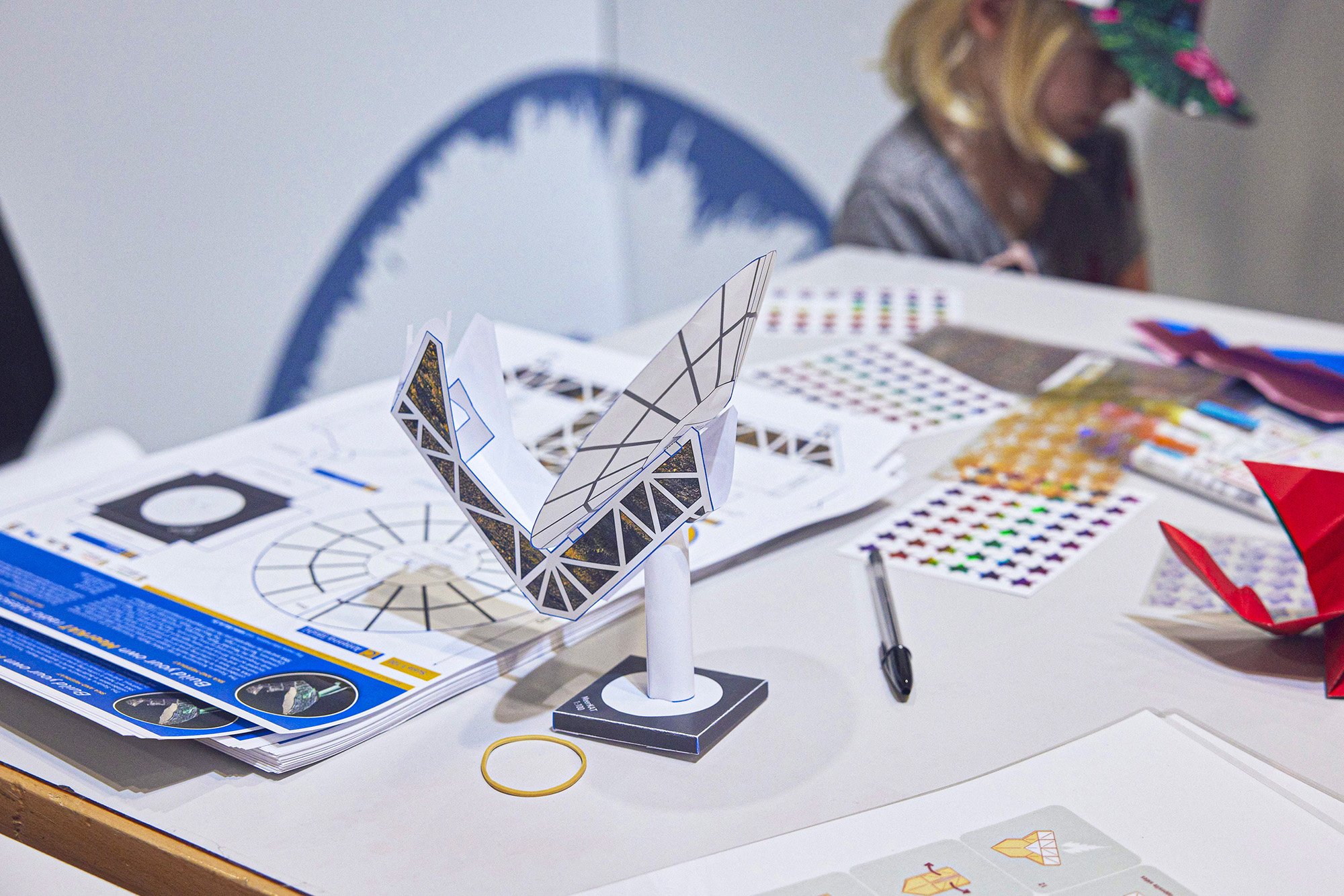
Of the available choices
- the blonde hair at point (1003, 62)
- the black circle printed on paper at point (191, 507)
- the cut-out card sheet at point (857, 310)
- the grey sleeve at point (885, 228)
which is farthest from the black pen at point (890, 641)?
the blonde hair at point (1003, 62)

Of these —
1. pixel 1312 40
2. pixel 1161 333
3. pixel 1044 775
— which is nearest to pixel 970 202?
pixel 1312 40

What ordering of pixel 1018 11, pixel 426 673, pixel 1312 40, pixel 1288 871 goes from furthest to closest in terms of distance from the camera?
1. pixel 1018 11
2. pixel 1312 40
3. pixel 426 673
4. pixel 1288 871

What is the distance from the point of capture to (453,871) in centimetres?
40

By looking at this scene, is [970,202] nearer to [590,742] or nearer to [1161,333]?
[1161,333]

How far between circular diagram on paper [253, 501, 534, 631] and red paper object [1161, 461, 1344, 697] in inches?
13.5

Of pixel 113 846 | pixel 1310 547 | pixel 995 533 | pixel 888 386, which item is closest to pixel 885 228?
pixel 888 386

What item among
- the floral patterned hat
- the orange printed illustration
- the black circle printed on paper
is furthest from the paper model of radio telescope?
the floral patterned hat

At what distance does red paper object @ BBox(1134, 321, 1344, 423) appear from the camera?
0.85 metres

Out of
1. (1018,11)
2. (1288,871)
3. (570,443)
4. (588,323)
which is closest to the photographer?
(1288,871)

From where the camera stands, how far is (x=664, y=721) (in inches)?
18.6

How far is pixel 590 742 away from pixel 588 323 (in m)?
2.08

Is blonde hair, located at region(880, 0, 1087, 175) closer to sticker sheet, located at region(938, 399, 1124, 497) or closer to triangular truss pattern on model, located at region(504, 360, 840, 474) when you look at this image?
sticker sheet, located at region(938, 399, 1124, 497)

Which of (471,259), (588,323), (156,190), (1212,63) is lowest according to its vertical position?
(588,323)

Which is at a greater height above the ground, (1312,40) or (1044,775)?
(1312,40)
